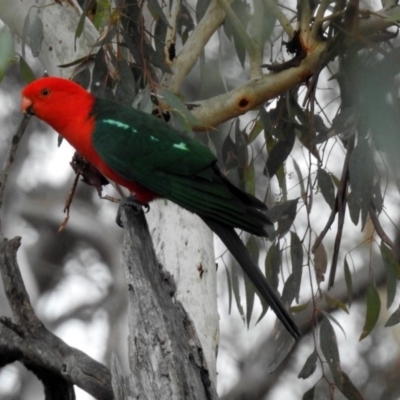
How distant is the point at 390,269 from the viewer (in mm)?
3020

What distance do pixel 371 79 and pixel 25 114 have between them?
104 centimetres

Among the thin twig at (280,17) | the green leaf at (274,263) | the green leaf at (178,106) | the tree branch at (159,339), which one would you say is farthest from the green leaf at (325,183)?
the tree branch at (159,339)

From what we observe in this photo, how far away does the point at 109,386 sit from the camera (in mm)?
2266

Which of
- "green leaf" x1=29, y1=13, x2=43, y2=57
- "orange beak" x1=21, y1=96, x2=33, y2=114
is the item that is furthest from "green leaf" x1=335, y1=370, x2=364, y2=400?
"green leaf" x1=29, y1=13, x2=43, y2=57

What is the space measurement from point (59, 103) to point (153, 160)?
36 cm

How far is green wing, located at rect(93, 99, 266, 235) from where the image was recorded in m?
2.41

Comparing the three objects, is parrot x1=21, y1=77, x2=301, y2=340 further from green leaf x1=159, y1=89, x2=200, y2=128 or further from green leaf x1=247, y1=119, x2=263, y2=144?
green leaf x1=247, y1=119, x2=263, y2=144

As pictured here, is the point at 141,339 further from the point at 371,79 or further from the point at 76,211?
the point at 76,211

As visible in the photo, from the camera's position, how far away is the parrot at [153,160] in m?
2.39

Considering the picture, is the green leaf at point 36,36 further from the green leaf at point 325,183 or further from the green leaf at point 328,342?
the green leaf at point 328,342

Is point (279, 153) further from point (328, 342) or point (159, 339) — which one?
point (159, 339)

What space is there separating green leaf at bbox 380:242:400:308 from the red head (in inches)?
41.8

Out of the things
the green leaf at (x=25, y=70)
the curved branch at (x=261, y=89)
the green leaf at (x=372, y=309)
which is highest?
the green leaf at (x=25, y=70)

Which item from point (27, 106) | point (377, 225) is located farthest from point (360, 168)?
point (27, 106)
